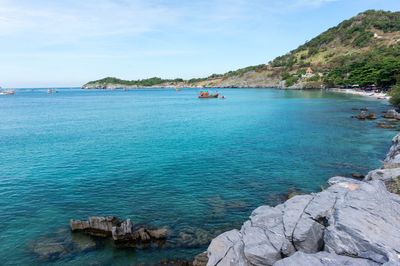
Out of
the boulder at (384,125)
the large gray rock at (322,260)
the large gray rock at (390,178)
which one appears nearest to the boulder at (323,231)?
the large gray rock at (322,260)

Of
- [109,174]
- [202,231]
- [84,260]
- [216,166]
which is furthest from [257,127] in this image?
[84,260]

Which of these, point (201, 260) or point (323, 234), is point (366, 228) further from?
point (201, 260)

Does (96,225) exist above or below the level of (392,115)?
below

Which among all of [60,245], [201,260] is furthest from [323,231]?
[60,245]

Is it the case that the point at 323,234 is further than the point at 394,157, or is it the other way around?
the point at 394,157

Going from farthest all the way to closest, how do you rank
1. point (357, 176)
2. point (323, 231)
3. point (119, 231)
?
1. point (357, 176)
2. point (119, 231)
3. point (323, 231)

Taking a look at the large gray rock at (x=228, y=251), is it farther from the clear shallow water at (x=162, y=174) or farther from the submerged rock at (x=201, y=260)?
the clear shallow water at (x=162, y=174)

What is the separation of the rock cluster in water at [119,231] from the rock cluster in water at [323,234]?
776cm

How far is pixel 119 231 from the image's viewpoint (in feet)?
91.9

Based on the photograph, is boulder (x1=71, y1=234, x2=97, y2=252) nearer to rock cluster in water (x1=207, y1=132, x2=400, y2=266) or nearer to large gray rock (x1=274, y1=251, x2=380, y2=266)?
rock cluster in water (x1=207, y1=132, x2=400, y2=266)

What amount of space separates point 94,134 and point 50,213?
45514mm

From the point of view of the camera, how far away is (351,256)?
17641mm

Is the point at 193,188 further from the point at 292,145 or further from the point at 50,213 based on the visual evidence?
the point at 292,145

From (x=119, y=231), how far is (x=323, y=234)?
16.3 metres
